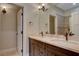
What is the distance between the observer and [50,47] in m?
1.60

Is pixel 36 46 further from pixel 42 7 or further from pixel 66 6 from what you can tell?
pixel 66 6

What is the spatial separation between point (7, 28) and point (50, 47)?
764 mm

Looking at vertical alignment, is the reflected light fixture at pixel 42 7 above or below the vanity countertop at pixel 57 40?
above

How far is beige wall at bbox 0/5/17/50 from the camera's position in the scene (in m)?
1.58

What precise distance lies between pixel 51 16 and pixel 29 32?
473 millimetres

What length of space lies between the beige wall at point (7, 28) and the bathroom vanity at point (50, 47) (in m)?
0.34

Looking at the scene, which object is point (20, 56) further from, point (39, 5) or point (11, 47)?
point (39, 5)

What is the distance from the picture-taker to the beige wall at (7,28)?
1.58 m

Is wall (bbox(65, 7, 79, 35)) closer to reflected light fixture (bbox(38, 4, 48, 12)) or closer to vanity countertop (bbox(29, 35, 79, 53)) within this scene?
vanity countertop (bbox(29, 35, 79, 53))

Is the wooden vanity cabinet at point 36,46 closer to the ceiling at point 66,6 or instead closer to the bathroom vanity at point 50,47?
the bathroom vanity at point 50,47

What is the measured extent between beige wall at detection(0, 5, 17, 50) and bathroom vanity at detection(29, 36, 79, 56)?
1.11ft

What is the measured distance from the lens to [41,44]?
5.67ft

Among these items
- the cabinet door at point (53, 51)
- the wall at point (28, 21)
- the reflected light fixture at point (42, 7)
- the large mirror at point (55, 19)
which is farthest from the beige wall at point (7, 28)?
the cabinet door at point (53, 51)

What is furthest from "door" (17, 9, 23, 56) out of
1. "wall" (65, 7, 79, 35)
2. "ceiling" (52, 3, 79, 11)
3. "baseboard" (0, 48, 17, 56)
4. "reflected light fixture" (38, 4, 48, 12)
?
"wall" (65, 7, 79, 35)
